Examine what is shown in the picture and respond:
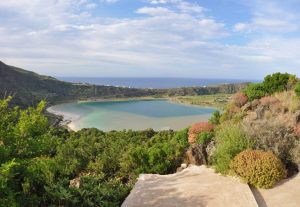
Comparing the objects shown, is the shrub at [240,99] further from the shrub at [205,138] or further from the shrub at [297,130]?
the shrub at [297,130]

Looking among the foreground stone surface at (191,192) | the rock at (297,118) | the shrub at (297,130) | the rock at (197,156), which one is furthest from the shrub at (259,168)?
the rock at (297,118)

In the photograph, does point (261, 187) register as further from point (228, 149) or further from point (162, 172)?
point (162, 172)

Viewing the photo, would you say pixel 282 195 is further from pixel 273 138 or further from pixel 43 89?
pixel 43 89

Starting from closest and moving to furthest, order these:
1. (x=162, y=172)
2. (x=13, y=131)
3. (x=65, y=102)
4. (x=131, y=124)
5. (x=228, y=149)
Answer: (x=13, y=131)
(x=228, y=149)
(x=162, y=172)
(x=131, y=124)
(x=65, y=102)

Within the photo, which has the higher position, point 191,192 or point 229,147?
point 229,147

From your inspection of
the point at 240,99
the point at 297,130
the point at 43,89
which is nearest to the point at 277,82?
the point at 240,99

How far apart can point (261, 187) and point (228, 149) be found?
5.25 feet

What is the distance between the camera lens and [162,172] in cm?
1210

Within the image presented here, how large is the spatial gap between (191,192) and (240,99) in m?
8.91


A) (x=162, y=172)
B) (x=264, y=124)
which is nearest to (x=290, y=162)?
(x=264, y=124)

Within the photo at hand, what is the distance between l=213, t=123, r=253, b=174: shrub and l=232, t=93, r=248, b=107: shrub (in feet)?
19.1

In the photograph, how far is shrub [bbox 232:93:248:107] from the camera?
1678 centimetres

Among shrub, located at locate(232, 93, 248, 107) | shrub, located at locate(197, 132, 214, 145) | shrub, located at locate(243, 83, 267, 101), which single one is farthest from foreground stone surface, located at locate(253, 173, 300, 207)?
shrub, located at locate(243, 83, 267, 101)

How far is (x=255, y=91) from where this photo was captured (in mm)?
16953
